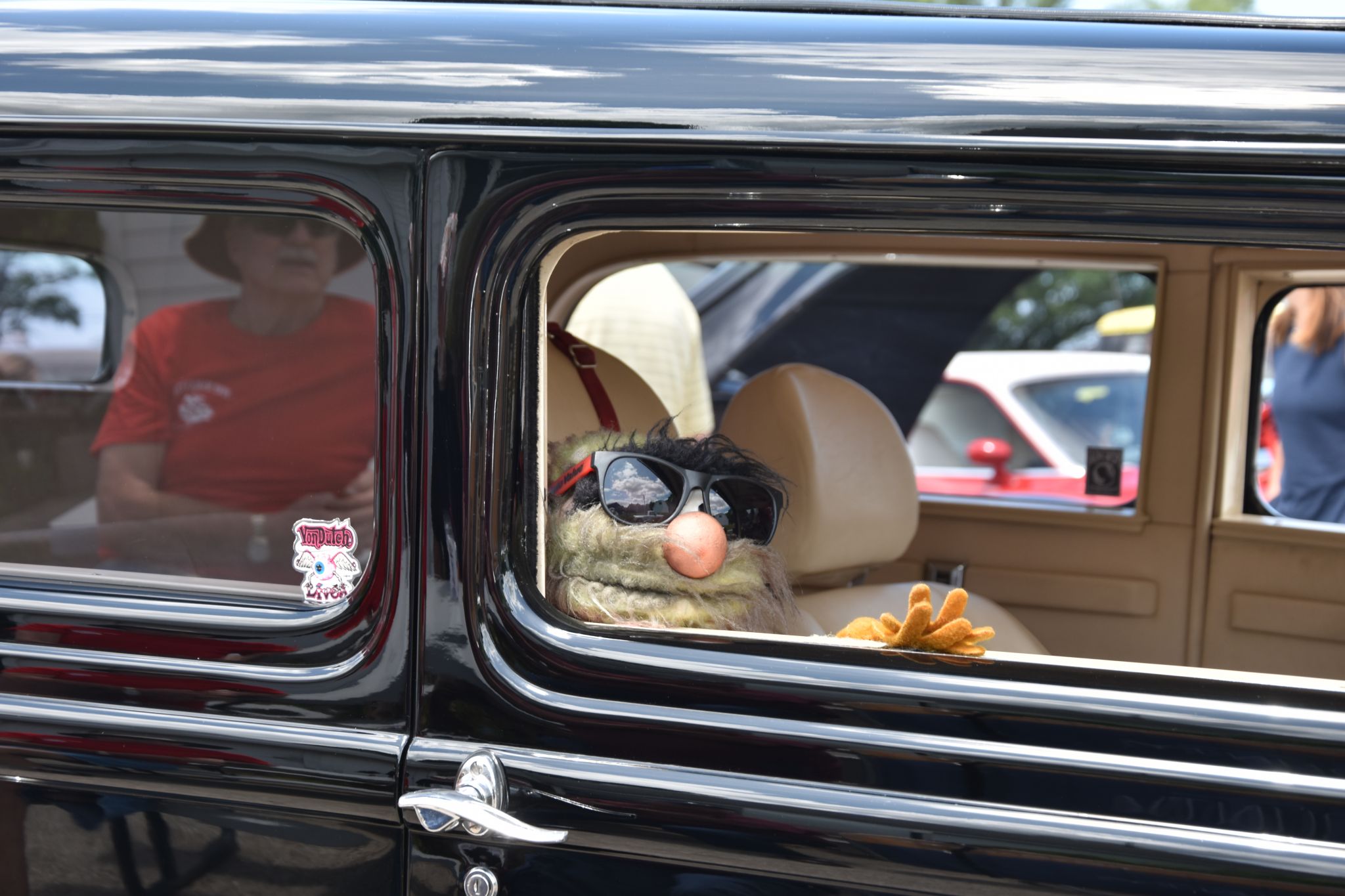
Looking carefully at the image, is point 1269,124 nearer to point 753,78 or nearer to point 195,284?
point 753,78

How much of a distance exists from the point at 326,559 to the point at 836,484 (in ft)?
3.48

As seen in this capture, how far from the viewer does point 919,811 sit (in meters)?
1.09

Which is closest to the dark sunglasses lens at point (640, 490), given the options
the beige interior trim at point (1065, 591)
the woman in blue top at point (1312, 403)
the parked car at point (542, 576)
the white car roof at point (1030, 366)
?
the parked car at point (542, 576)

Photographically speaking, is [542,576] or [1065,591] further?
[1065,591]

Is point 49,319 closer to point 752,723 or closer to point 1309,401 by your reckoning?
point 752,723

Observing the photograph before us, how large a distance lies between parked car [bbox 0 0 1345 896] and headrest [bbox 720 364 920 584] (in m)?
0.74

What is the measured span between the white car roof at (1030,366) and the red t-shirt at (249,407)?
3.91 m

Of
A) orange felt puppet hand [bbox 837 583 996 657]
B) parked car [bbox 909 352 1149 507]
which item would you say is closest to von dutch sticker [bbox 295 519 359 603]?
orange felt puppet hand [bbox 837 583 996 657]

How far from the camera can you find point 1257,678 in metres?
1.15

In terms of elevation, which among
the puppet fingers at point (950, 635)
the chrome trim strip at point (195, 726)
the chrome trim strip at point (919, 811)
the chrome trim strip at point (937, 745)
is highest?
the puppet fingers at point (950, 635)

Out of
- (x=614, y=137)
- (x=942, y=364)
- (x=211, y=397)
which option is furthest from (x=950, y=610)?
(x=942, y=364)

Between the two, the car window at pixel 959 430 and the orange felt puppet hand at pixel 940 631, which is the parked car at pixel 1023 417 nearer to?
the car window at pixel 959 430

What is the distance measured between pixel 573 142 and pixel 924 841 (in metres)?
0.82

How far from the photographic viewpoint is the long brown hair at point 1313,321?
9.35 feet
